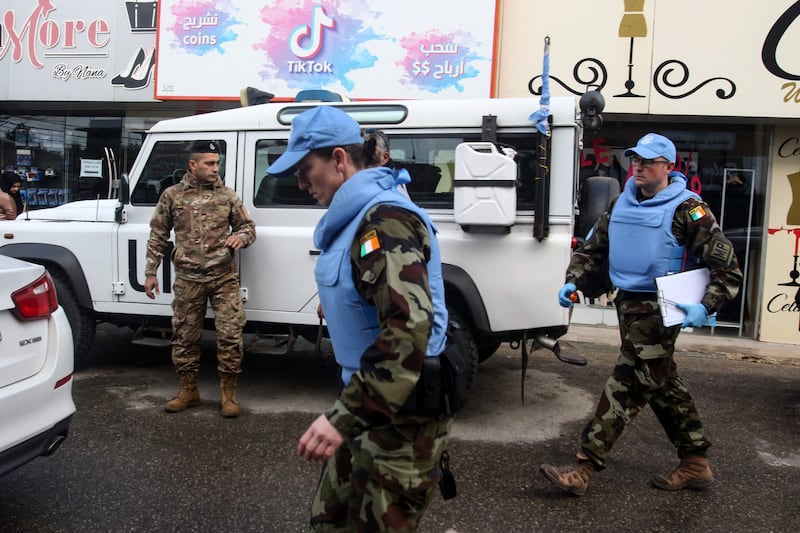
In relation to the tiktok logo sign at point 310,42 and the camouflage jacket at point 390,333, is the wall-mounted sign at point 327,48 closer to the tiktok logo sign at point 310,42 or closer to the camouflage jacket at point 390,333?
the tiktok logo sign at point 310,42

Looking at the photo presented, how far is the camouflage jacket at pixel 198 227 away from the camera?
4453mm

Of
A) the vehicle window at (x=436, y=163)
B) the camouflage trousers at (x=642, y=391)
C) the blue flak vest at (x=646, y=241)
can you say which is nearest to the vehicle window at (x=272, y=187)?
the vehicle window at (x=436, y=163)

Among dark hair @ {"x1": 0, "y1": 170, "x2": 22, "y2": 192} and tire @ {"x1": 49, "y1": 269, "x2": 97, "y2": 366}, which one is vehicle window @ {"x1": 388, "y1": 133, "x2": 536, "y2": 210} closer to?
tire @ {"x1": 49, "y1": 269, "x2": 97, "y2": 366}

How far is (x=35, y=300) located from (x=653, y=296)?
2.99m

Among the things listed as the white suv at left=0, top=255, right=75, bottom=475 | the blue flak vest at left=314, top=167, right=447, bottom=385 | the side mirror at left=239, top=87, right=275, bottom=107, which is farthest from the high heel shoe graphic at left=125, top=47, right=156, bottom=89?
the blue flak vest at left=314, top=167, right=447, bottom=385

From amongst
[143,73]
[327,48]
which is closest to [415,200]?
[327,48]

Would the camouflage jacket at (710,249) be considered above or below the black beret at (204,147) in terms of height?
below

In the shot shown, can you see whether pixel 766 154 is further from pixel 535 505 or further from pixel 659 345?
pixel 535 505

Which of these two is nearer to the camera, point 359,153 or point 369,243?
point 369,243

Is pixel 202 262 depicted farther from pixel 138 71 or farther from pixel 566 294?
pixel 138 71

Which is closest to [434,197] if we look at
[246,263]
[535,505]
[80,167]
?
[246,263]

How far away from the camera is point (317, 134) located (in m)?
1.84

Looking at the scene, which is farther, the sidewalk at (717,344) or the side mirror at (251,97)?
the sidewalk at (717,344)

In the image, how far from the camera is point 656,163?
345 centimetres
